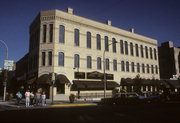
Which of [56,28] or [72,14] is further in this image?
[72,14]

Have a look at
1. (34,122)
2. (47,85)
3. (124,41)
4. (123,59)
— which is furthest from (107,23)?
(34,122)

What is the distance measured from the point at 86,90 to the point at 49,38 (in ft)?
35.3

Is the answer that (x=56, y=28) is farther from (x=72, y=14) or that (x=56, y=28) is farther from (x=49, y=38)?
(x=72, y=14)

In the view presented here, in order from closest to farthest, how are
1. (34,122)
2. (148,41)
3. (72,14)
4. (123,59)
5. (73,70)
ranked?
(34,122) < (73,70) < (72,14) < (123,59) < (148,41)

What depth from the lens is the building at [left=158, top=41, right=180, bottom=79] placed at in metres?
48.9

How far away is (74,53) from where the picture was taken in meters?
27.7

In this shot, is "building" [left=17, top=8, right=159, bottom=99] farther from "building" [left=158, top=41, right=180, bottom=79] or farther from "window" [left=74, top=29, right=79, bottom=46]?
"building" [left=158, top=41, right=180, bottom=79]

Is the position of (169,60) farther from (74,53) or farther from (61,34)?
(61,34)

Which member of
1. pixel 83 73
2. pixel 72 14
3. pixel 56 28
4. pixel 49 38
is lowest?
pixel 83 73

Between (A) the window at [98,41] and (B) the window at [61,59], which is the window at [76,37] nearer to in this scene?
(B) the window at [61,59]

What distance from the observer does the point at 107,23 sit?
35.0 metres

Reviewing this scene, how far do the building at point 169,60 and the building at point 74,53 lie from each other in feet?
67.7

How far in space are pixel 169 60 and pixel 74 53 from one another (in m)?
35.7

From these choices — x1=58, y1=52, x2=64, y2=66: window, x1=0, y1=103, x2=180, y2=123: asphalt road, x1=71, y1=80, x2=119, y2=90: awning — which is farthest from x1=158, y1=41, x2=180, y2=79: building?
x1=0, y1=103, x2=180, y2=123: asphalt road
